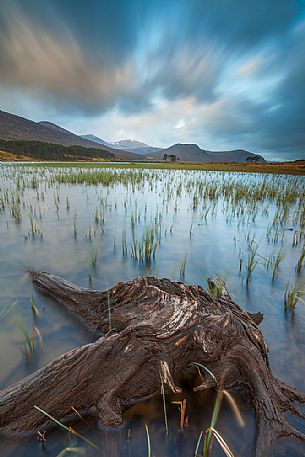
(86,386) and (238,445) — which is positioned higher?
(86,386)

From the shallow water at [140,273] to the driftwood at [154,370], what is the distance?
0.33ft

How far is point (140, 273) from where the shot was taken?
3.82m

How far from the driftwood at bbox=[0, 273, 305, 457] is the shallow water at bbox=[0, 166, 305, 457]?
101 millimetres

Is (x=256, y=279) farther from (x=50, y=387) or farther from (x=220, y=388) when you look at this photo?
(x=50, y=387)

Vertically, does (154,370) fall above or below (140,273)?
above

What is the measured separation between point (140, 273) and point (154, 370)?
2.08m

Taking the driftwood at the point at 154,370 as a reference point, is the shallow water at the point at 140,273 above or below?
below

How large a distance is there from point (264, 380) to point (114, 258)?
306 cm

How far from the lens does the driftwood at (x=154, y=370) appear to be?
1.54 m

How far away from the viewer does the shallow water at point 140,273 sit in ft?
5.03

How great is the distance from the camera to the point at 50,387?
160 cm

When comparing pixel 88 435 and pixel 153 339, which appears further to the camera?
pixel 153 339

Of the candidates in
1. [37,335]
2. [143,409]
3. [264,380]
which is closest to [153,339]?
[143,409]

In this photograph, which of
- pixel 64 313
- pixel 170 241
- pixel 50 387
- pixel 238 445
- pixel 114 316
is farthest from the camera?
pixel 170 241
